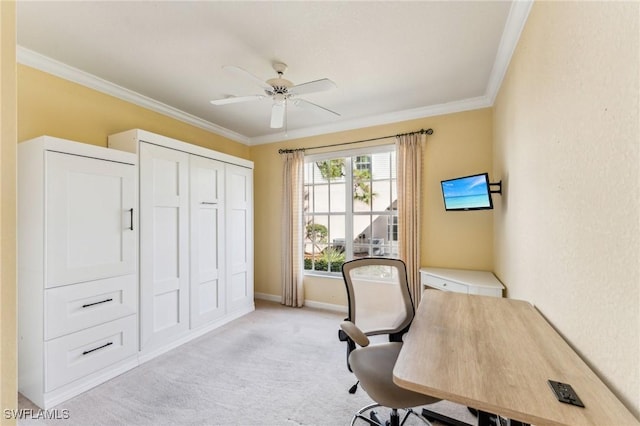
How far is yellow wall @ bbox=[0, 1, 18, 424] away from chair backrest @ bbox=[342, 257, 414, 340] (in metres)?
1.56

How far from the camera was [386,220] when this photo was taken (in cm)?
386

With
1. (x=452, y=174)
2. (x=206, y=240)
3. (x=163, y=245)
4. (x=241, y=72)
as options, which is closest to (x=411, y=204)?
(x=452, y=174)

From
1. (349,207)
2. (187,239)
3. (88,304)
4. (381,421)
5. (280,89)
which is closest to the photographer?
(381,421)

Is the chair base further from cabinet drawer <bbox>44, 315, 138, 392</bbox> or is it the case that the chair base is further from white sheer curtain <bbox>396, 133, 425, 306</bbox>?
cabinet drawer <bbox>44, 315, 138, 392</bbox>

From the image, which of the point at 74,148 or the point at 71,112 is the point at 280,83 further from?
the point at 71,112

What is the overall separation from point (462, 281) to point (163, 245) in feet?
9.96

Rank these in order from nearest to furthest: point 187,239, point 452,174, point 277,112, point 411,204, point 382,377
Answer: point 382,377 → point 277,112 → point 187,239 → point 452,174 → point 411,204

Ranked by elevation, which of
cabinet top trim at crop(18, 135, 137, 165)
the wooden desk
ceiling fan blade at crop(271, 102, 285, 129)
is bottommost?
the wooden desk

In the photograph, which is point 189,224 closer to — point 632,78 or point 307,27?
point 307,27

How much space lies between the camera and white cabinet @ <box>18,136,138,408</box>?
2023 mm

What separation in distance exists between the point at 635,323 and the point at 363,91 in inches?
109

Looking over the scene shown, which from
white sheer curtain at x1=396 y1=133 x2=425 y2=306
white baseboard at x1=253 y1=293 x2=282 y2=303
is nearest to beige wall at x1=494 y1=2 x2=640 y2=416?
white sheer curtain at x1=396 y1=133 x2=425 y2=306

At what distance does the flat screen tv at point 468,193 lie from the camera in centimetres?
251

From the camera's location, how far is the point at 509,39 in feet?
6.66
